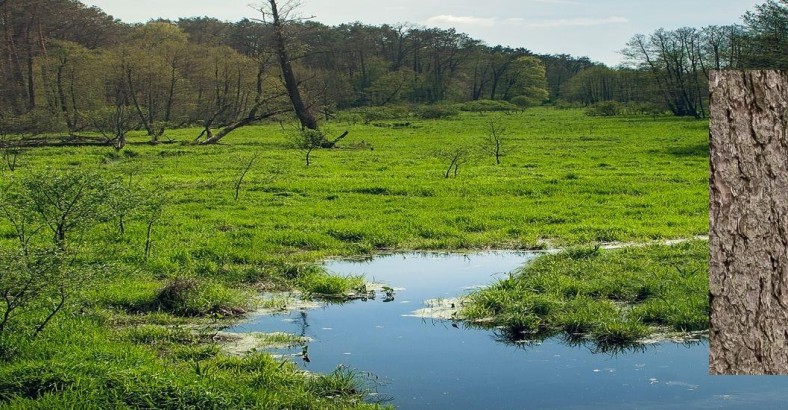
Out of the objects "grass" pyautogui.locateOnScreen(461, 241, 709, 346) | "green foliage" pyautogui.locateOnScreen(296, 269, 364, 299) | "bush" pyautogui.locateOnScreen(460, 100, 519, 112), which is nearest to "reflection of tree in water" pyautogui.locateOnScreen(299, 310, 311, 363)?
"green foliage" pyautogui.locateOnScreen(296, 269, 364, 299)

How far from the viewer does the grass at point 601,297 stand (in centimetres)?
904

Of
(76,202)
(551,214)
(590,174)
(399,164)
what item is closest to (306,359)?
(76,202)

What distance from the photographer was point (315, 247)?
45.7ft

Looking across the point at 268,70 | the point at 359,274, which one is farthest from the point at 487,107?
the point at 359,274

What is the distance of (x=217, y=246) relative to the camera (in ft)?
43.8

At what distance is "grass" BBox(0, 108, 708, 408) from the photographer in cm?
715

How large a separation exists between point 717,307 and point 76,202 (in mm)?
9270

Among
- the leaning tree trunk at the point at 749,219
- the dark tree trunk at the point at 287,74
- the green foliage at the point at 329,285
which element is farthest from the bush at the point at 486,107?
the leaning tree trunk at the point at 749,219

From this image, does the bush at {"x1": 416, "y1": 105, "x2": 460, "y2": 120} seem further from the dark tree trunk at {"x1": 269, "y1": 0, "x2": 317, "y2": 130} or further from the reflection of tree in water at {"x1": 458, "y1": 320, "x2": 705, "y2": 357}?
the reflection of tree in water at {"x1": 458, "y1": 320, "x2": 705, "y2": 357}

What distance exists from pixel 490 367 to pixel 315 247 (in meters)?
6.18

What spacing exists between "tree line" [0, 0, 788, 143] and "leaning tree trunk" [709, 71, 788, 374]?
20.5m

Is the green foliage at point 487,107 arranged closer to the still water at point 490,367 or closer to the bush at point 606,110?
the bush at point 606,110

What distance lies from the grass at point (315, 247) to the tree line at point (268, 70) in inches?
227

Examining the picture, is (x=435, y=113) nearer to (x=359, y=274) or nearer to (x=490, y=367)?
(x=359, y=274)
